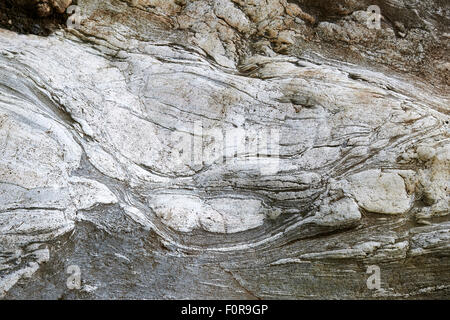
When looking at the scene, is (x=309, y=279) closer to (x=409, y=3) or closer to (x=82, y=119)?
(x=82, y=119)

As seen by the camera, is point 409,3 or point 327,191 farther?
point 409,3

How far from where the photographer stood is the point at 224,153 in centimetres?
546

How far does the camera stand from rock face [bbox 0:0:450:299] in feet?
15.7

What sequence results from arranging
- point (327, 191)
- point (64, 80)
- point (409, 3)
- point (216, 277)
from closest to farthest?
point (216, 277), point (327, 191), point (64, 80), point (409, 3)

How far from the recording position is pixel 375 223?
4.94 metres

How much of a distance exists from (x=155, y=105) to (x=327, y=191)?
2.75m

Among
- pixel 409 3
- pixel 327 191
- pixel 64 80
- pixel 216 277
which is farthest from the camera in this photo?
pixel 409 3

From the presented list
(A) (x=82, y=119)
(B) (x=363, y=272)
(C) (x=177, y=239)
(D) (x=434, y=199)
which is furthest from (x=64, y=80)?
(D) (x=434, y=199)

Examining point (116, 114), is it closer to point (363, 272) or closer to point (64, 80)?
point (64, 80)

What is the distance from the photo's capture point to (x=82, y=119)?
5367 millimetres

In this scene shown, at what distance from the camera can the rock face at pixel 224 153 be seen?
477 cm

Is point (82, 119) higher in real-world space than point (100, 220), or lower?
higher

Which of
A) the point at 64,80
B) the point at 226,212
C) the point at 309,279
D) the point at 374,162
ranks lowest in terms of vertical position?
the point at 309,279

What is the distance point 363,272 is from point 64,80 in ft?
15.9
